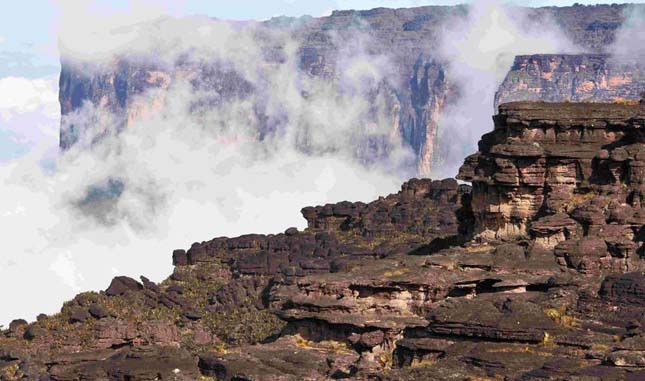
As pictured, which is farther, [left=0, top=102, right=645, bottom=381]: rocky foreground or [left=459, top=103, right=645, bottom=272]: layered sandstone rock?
[left=459, top=103, right=645, bottom=272]: layered sandstone rock

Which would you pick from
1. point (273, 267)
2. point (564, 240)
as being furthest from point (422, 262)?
point (273, 267)

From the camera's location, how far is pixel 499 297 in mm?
75125

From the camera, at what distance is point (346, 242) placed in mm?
150625

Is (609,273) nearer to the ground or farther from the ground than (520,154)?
nearer to the ground

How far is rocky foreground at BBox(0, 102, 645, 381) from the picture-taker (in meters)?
68.5

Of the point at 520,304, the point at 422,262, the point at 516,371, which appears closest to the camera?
the point at 516,371

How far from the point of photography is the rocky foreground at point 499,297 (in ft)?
225

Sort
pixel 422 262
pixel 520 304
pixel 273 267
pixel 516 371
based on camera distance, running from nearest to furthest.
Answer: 1. pixel 516 371
2. pixel 520 304
3. pixel 422 262
4. pixel 273 267

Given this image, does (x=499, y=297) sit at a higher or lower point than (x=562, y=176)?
lower

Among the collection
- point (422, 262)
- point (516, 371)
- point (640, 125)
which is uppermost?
point (640, 125)

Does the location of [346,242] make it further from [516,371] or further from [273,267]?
[516,371]

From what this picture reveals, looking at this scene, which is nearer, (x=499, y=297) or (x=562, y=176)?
(x=499, y=297)

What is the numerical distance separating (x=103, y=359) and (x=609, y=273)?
23923 millimetres

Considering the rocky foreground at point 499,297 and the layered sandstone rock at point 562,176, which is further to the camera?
the layered sandstone rock at point 562,176
